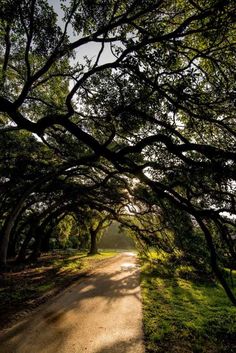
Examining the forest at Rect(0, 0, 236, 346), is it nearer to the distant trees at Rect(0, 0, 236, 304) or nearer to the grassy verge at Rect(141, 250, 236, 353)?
the distant trees at Rect(0, 0, 236, 304)

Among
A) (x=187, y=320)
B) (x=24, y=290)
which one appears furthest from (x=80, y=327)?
(x=24, y=290)

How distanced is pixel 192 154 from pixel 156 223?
34.5 feet

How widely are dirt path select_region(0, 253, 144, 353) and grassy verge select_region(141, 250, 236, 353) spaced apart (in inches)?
22.0

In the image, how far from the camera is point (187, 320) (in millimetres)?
10352

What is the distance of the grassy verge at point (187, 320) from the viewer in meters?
7.89

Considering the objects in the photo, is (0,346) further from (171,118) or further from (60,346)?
(171,118)

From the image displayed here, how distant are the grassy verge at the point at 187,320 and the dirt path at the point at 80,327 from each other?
560 millimetres

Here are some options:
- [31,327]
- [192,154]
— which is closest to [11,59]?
[192,154]

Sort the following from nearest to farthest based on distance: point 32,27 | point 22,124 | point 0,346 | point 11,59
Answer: point 0,346 < point 32,27 < point 22,124 < point 11,59

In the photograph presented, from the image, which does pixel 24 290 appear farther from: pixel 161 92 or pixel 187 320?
pixel 161 92

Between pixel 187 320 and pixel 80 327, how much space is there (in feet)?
14.0

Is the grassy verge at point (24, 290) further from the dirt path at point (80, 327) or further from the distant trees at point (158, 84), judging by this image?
the distant trees at point (158, 84)

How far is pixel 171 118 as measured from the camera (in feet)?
27.2

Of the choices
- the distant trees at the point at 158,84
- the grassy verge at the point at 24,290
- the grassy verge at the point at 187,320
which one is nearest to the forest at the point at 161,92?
the distant trees at the point at 158,84
